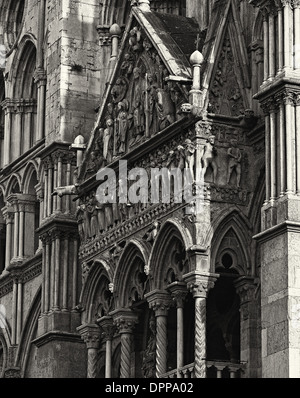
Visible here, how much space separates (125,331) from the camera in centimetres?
3559

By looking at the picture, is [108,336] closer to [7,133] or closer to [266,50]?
[266,50]

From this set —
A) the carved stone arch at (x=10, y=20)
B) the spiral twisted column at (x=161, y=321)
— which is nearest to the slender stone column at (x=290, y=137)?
the spiral twisted column at (x=161, y=321)

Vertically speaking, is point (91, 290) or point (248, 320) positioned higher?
point (91, 290)

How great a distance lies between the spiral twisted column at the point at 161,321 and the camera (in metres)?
33.8

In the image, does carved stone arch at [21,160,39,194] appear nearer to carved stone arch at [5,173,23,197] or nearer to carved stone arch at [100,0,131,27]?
carved stone arch at [5,173,23,197]

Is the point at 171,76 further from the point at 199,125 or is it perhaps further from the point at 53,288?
the point at 53,288

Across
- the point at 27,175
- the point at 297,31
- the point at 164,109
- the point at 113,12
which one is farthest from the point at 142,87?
the point at 27,175

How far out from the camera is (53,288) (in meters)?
39.8

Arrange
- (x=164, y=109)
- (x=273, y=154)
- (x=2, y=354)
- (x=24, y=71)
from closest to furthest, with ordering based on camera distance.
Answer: (x=273, y=154), (x=164, y=109), (x=2, y=354), (x=24, y=71)

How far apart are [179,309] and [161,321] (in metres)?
0.71

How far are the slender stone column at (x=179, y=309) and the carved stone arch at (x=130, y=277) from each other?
1.71 meters

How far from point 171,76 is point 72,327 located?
304 inches

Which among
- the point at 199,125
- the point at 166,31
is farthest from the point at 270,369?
the point at 166,31

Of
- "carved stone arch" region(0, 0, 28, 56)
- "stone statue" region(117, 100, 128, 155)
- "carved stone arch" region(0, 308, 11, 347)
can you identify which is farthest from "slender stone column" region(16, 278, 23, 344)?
"stone statue" region(117, 100, 128, 155)
